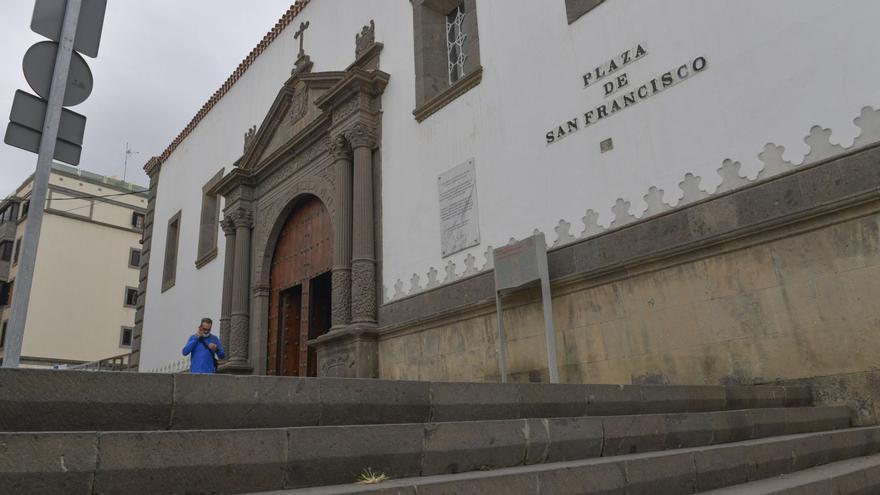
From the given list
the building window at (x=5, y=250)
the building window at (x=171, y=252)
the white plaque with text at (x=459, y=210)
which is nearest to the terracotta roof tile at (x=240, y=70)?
the building window at (x=171, y=252)

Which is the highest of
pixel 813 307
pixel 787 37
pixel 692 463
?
pixel 787 37

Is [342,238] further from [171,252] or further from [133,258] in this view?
[133,258]

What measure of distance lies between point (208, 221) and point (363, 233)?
7.80 m

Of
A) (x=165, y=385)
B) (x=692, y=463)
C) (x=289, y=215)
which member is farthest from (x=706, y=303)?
(x=289, y=215)

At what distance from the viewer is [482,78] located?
29.2 feet

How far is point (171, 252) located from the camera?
17984 mm

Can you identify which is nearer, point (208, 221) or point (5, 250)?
point (208, 221)

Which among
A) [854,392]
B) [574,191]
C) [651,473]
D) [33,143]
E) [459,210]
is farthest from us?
[459,210]

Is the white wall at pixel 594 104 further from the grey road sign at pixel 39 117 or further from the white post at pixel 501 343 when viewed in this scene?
the grey road sign at pixel 39 117

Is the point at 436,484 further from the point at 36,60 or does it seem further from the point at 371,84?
the point at 371,84

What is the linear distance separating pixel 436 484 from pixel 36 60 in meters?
3.37

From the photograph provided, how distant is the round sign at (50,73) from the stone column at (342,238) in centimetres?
633

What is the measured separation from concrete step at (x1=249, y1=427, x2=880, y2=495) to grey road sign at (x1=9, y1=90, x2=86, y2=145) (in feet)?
8.78

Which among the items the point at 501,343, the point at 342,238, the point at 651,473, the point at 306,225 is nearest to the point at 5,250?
the point at 306,225
